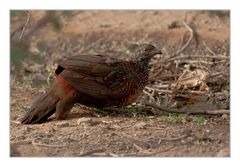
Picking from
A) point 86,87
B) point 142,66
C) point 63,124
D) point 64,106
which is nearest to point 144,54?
point 142,66

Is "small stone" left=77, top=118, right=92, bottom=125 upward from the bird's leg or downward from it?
downward

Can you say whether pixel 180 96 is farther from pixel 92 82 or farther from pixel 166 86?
pixel 92 82

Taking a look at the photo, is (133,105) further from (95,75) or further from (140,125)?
(140,125)

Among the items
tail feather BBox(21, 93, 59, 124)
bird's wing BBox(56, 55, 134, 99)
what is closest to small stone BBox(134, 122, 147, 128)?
bird's wing BBox(56, 55, 134, 99)

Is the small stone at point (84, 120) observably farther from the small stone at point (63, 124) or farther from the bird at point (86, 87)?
the bird at point (86, 87)

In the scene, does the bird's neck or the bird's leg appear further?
the bird's neck

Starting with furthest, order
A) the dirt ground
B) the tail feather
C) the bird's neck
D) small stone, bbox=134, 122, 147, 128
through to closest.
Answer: the bird's neck
the tail feather
small stone, bbox=134, 122, 147, 128
the dirt ground

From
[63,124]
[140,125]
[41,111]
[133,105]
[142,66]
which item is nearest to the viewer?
[140,125]

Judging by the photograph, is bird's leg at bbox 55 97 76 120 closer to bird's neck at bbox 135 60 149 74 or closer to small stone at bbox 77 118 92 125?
small stone at bbox 77 118 92 125
